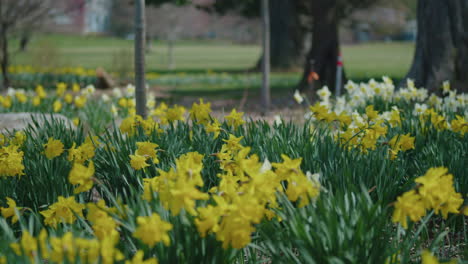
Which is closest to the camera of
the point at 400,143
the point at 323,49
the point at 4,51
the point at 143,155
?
the point at 143,155

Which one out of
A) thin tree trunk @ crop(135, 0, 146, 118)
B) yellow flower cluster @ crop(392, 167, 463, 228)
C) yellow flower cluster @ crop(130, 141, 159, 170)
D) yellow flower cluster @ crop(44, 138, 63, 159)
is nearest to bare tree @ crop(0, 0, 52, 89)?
thin tree trunk @ crop(135, 0, 146, 118)

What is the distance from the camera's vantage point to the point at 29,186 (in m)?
2.88

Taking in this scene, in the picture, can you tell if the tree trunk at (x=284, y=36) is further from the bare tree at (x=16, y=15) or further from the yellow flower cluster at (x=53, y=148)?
the yellow flower cluster at (x=53, y=148)

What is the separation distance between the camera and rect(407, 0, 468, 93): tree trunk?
7613 mm

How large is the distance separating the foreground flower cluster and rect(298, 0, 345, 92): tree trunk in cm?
686

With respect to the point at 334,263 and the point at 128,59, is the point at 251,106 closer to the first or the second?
the point at 128,59

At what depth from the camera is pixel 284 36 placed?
19984mm

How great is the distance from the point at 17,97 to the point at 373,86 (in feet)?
13.9

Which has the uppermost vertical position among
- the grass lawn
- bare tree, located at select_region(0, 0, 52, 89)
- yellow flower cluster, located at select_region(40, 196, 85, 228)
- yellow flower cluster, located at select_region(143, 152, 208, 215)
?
bare tree, located at select_region(0, 0, 52, 89)

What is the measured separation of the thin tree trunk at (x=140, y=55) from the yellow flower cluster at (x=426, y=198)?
3.22 meters

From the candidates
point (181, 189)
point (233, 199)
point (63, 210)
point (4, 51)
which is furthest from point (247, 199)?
point (4, 51)

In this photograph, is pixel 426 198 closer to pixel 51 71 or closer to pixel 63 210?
pixel 63 210

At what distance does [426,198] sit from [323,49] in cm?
909

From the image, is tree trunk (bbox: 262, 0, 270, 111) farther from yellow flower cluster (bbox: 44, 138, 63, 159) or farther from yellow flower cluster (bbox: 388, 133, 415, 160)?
yellow flower cluster (bbox: 44, 138, 63, 159)
